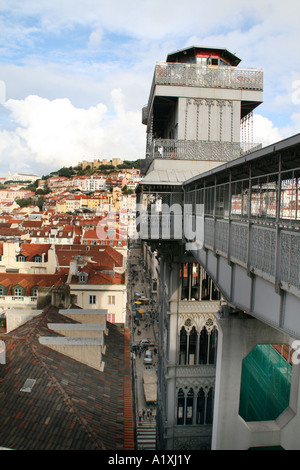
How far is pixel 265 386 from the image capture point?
13969 millimetres

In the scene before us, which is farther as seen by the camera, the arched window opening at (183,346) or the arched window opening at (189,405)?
the arched window opening at (183,346)

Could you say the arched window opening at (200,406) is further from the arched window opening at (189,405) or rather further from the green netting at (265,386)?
the green netting at (265,386)

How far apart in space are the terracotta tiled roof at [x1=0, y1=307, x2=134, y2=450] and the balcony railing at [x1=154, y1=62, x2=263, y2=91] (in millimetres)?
11058

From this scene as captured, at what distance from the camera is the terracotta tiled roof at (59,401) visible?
902 centimetres

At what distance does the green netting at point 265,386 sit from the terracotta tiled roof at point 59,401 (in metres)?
4.63

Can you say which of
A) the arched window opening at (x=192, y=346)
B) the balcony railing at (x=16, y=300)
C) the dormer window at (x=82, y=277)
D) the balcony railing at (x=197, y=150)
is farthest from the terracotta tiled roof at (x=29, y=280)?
the balcony railing at (x=197, y=150)

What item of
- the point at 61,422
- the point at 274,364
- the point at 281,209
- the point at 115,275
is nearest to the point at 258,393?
the point at 274,364

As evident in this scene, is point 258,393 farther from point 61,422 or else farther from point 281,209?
point 281,209

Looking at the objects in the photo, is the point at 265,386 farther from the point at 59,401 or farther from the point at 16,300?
the point at 16,300

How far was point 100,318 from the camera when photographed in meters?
16.7

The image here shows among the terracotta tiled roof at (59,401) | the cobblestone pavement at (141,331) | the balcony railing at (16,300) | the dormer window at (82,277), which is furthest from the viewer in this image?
the dormer window at (82,277)

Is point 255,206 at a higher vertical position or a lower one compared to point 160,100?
lower

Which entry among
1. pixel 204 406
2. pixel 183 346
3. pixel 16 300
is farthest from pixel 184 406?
pixel 16 300
